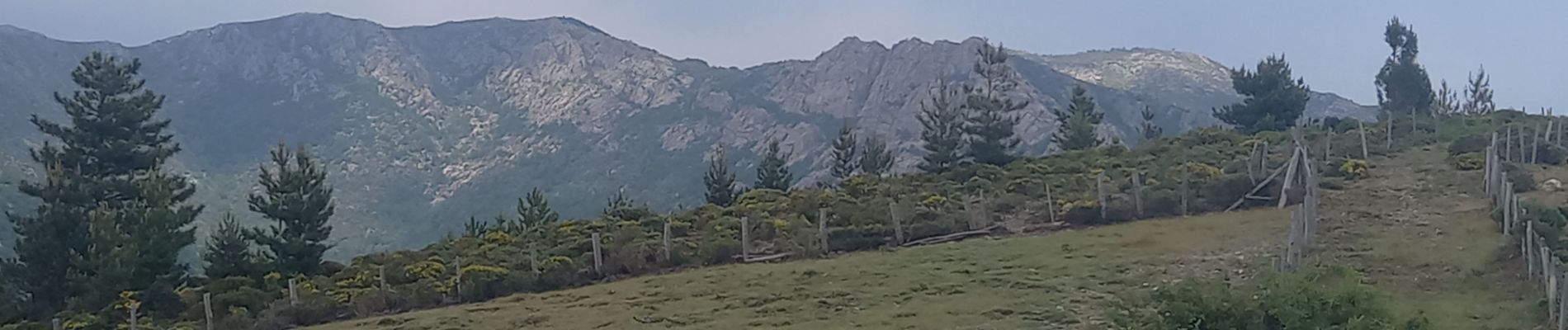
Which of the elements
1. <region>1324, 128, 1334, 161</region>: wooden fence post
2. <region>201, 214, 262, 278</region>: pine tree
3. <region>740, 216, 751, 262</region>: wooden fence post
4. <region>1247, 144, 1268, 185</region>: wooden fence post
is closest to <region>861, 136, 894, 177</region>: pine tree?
<region>1324, 128, 1334, 161</region>: wooden fence post

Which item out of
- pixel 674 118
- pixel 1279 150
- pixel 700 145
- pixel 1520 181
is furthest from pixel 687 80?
pixel 1520 181

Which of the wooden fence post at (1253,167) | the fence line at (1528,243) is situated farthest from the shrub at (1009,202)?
the fence line at (1528,243)

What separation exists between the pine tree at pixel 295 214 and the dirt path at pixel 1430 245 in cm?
2259

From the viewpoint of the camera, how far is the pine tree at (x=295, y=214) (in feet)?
109

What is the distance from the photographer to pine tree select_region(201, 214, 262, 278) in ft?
106

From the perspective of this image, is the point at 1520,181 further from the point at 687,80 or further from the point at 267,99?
the point at 267,99

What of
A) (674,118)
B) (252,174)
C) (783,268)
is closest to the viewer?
(783,268)

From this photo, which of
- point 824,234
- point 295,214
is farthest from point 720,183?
point 824,234

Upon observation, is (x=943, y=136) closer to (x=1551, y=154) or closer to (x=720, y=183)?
(x=720, y=183)

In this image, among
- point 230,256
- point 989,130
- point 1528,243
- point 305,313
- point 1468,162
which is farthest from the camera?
point 989,130

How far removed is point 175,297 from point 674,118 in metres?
94.2

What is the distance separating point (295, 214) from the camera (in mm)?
34031

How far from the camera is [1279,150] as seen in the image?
3669 centimetres

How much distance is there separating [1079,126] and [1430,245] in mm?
28662
